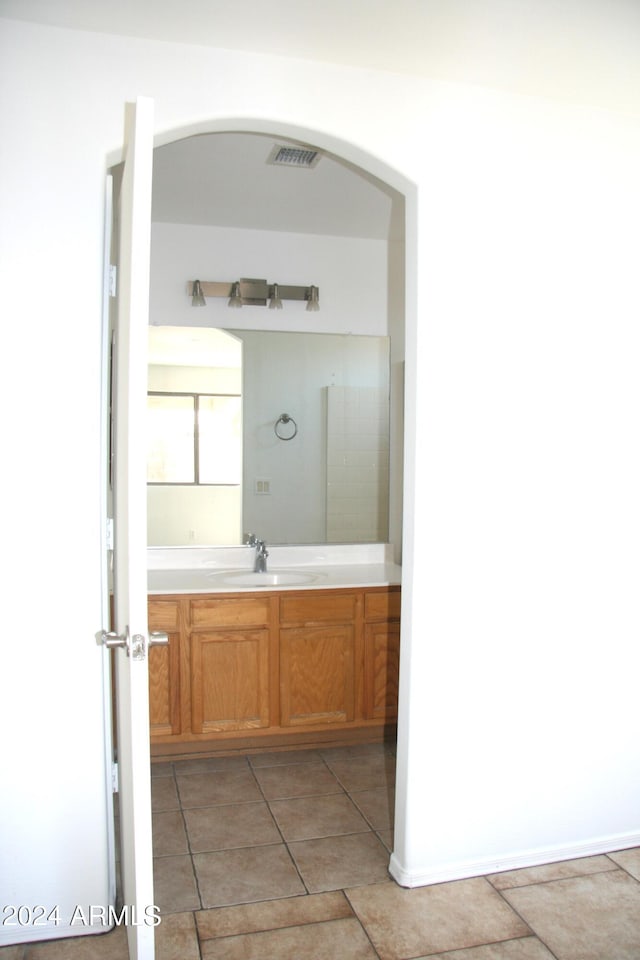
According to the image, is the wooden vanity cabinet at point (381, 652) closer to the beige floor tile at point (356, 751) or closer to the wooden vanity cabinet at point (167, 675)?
the beige floor tile at point (356, 751)

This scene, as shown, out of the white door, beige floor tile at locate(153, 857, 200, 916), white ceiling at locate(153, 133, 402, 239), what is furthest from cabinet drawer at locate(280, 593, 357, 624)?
white ceiling at locate(153, 133, 402, 239)

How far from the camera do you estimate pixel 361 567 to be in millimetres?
3818

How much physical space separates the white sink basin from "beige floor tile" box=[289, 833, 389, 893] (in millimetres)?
1152

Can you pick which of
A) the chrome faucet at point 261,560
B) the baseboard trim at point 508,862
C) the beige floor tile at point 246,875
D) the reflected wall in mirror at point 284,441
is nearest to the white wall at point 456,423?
the baseboard trim at point 508,862

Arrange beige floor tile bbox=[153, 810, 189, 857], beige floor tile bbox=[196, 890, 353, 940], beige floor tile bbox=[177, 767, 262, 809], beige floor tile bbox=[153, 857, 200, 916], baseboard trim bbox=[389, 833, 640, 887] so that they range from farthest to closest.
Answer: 1. beige floor tile bbox=[177, 767, 262, 809]
2. beige floor tile bbox=[153, 810, 189, 857]
3. baseboard trim bbox=[389, 833, 640, 887]
4. beige floor tile bbox=[153, 857, 200, 916]
5. beige floor tile bbox=[196, 890, 353, 940]

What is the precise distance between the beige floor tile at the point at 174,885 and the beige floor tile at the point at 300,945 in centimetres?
20

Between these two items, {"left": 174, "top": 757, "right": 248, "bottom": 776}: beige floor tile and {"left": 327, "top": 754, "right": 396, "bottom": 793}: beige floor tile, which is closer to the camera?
{"left": 327, "top": 754, "right": 396, "bottom": 793}: beige floor tile

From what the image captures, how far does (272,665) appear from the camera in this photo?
3.32 m

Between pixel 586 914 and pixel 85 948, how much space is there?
1.43 m

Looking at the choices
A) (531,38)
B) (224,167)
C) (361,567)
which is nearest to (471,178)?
(531,38)

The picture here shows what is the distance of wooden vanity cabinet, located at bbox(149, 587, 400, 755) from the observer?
10.5ft

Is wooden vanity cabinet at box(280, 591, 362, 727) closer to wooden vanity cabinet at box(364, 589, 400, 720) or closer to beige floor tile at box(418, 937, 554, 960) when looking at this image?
wooden vanity cabinet at box(364, 589, 400, 720)

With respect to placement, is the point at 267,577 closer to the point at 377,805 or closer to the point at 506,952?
the point at 377,805

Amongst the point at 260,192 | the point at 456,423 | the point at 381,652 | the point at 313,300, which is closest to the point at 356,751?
the point at 381,652
